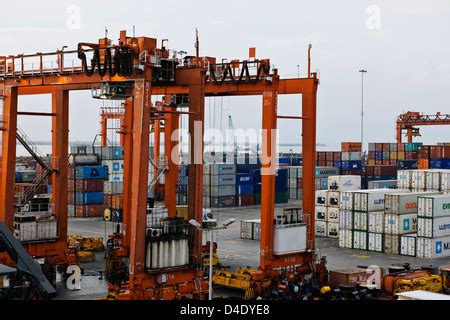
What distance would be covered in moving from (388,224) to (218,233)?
55.8 ft

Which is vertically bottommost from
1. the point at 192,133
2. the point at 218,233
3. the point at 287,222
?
the point at 218,233

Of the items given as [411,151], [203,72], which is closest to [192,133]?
[203,72]

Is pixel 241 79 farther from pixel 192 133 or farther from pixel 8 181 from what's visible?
pixel 8 181

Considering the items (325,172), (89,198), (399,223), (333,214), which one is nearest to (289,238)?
(399,223)

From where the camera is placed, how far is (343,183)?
6019 cm

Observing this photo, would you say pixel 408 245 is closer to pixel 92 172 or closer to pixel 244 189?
pixel 92 172

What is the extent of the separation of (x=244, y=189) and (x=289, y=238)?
4870cm

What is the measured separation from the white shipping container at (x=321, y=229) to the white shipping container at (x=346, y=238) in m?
5.94

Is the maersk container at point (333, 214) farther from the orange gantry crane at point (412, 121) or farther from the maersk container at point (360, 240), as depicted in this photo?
the orange gantry crane at point (412, 121)

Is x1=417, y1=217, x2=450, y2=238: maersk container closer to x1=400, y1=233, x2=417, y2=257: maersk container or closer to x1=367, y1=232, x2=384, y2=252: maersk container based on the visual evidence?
x1=400, y1=233, x2=417, y2=257: maersk container

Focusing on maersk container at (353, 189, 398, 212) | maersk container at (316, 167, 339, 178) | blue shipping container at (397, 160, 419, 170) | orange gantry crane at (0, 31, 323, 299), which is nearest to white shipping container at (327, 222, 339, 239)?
maersk container at (353, 189, 398, 212)

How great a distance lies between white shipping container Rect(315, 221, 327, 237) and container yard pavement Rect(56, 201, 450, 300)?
5.30 feet

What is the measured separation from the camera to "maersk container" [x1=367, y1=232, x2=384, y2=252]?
1868 inches

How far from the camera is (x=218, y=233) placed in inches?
2292
